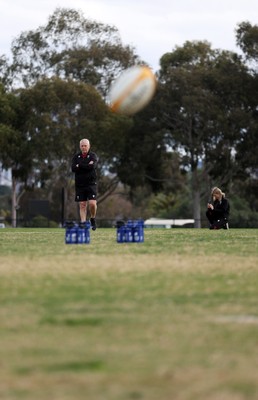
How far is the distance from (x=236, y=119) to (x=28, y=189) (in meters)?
16.0

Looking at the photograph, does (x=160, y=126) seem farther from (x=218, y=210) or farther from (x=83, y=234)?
(x=83, y=234)

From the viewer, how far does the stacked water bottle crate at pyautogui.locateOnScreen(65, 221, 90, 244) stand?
62.7 feet

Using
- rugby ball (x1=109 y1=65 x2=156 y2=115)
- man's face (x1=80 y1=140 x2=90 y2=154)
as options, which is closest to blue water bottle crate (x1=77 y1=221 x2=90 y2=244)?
man's face (x1=80 y1=140 x2=90 y2=154)

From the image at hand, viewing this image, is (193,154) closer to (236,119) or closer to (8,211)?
(236,119)

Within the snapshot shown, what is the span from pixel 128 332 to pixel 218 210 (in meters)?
24.0

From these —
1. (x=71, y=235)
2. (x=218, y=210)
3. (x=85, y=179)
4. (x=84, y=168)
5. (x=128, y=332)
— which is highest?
(x=84, y=168)

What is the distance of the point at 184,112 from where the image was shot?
7588cm

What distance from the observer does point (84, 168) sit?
2547 cm

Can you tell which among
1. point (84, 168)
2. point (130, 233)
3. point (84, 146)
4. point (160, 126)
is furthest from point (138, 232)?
point (160, 126)

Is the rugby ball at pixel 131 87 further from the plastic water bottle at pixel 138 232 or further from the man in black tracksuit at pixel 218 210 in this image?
the plastic water bottle at pixel 138 232

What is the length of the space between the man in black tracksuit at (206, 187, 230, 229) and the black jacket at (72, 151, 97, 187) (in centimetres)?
558

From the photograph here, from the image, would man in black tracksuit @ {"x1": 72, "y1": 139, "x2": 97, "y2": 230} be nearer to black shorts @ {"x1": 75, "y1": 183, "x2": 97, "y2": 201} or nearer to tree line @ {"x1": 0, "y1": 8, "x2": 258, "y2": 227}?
black shorts @ {"x1": 75, "y1": 183, "x2": 97, "y2": 201}

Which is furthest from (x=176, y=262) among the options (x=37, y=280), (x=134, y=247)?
(x=134, y=247)

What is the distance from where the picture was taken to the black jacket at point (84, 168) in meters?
25.3
